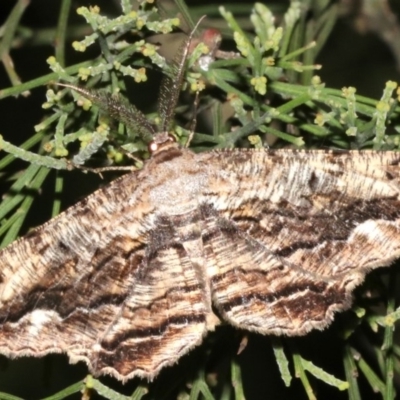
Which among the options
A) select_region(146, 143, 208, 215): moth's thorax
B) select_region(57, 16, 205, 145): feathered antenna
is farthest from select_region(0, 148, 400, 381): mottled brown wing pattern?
select_region(57, 16, 205, 145): feathered antenna

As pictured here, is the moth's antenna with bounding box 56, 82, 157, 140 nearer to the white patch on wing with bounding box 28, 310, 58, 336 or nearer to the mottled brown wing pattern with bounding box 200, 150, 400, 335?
the mottled brown wing pattern with bounding box 200, 150, 400, 335

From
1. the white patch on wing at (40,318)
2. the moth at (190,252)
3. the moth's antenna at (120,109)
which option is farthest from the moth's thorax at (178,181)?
the white patch on wing at (40,318)

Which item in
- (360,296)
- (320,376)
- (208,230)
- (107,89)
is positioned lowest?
(320,376)

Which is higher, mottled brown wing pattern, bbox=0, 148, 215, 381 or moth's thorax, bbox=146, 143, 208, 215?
moth's thorax, bbox=146, 143, 208, 215

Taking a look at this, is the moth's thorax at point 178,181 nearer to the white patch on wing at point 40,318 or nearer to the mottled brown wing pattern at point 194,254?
the mottled brown wing pattern at point 194,254

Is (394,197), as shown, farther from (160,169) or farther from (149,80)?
(149,80)

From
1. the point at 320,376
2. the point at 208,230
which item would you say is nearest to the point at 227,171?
the point at 208,230

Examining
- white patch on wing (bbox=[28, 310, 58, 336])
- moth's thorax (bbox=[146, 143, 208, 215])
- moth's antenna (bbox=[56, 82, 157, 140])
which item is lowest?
white patch on wing (bbox=[28, 310, 58, 336])

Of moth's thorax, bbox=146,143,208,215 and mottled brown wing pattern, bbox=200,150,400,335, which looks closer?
mottled brown wing pattern, bbox=200,150,400,335
